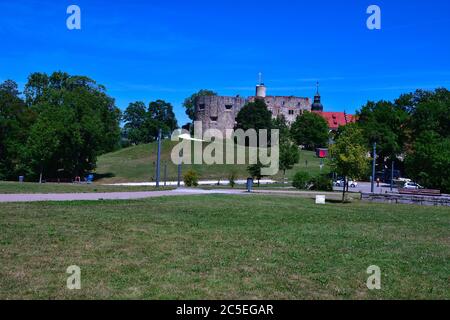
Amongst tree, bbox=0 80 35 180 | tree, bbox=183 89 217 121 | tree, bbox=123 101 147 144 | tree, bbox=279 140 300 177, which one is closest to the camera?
tree, bbox=279 140 300 177

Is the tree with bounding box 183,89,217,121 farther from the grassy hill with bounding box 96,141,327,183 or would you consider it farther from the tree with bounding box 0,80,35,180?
the tree with bounding box 0,80,35,180

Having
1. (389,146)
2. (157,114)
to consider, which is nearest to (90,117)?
(389,146)

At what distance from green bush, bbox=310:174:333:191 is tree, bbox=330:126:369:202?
11.2 meters

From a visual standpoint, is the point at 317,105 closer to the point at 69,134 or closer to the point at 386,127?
the point at 386,127

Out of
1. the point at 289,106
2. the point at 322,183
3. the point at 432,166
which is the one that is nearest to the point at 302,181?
the point at 322,183

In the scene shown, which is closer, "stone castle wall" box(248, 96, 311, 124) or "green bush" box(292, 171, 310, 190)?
"green bush" box(292, 171, 310, 190)

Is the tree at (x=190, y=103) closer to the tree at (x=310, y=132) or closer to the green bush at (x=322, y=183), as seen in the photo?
the tree at (x=310, y=132)

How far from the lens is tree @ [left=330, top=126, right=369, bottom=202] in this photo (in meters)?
27.0

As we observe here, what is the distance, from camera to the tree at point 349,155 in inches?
1062

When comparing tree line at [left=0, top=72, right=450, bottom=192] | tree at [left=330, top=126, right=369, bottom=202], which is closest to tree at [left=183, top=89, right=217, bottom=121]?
tree line at [left=0, top=72, right=450, bottom=192]

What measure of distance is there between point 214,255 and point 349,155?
18.9 m
